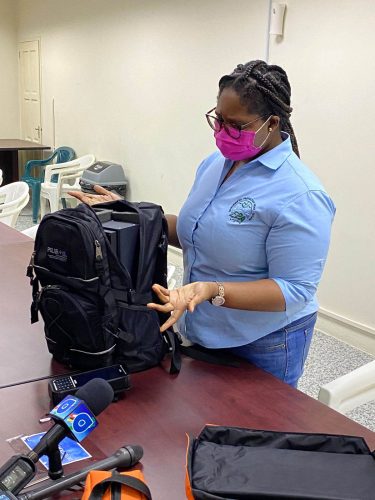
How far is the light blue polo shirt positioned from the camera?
1351 mm

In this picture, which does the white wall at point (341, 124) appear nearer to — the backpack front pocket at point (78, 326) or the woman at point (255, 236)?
the woman at point (255, 236)

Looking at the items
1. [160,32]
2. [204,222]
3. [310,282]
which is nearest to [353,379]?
[310,282]

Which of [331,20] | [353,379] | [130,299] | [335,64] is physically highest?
[331,20]

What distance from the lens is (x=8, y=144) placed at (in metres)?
7.40

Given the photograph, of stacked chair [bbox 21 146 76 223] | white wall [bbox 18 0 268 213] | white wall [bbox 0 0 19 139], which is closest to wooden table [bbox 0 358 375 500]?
white wall [bbox 18 0 268 213]

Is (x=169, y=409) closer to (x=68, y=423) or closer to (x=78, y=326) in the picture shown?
(x=78, y=326)

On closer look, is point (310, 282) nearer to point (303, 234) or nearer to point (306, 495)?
point (303, 234)

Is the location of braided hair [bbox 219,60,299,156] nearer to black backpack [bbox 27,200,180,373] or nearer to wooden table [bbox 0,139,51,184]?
black backpack [bbox 27,200,180,373]

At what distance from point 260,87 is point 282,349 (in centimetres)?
70

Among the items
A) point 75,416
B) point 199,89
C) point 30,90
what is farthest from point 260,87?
point 30,90

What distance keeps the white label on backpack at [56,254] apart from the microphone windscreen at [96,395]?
1.38 feet

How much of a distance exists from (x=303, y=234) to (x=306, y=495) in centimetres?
64

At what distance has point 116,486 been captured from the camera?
2.87 ft

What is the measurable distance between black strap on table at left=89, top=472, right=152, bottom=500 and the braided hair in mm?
950
